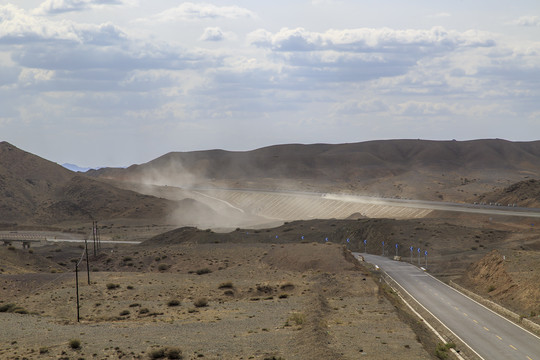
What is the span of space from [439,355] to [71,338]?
17204 millimetres

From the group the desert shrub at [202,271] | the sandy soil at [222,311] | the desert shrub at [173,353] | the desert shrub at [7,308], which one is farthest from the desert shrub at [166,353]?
the desert shrub at [202,271]

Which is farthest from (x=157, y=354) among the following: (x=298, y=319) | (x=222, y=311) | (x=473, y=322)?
(x=473, y=322)

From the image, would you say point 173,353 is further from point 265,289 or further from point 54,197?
point 54,197

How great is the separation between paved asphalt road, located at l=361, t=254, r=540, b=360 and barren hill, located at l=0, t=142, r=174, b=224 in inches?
3937

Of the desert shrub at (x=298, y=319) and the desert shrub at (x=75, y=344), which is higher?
the desert shrub at (x=75, y=344)

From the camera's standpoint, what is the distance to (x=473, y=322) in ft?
146

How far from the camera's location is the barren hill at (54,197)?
157 meters

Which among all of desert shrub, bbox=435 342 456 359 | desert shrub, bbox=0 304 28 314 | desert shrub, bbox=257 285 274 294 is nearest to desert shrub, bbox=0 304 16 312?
desert shrub, bbox=0 304 28 314

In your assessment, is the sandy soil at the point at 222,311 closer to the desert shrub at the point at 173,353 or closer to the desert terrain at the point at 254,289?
the desert terrain at the point at 254,289

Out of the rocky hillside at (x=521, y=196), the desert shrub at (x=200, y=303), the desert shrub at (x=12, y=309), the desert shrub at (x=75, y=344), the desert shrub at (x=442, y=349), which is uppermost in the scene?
the rocky hillside at (x=521, y=196)

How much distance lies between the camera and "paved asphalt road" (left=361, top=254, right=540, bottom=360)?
36.6 m

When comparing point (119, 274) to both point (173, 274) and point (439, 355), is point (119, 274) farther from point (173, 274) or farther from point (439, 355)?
point (439, 355)

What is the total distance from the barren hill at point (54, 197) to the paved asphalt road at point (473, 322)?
10000 cm

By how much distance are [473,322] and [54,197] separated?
145095 mm
